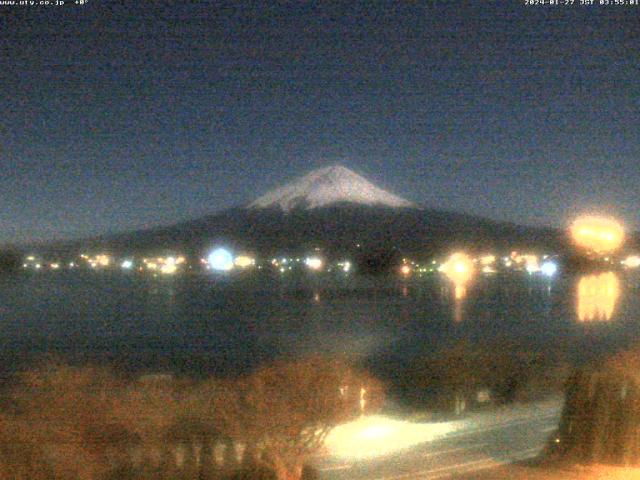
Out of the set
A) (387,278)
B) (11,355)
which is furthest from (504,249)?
(11,355)

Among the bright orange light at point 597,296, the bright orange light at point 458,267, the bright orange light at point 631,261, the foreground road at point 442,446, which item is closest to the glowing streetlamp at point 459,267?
the bright orange light at point 458,267

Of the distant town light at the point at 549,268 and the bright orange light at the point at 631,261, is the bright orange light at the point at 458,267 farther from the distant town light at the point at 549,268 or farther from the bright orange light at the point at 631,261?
the bright orange light at the point at 631,261

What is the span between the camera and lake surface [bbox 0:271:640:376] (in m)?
12.1

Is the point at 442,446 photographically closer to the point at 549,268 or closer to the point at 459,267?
the point at 549,268

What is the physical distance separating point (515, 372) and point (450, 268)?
18299 millimetres

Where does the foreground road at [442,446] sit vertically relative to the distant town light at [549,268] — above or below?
below

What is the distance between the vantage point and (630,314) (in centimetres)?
1480

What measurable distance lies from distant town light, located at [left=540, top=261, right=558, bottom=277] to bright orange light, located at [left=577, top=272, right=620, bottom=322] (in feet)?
7.96

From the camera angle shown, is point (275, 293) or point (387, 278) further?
point (387, 278)

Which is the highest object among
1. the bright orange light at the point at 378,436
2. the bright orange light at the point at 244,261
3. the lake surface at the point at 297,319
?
the bright orange light at the point at 244,261

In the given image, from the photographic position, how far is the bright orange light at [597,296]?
15.1 metres

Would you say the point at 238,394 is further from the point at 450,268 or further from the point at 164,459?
the point at 450,268

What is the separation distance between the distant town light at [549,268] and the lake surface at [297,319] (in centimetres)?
28

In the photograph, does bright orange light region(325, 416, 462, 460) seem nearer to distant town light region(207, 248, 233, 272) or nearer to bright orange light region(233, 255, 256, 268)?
distant town light region(207, 248, 233, 272)
